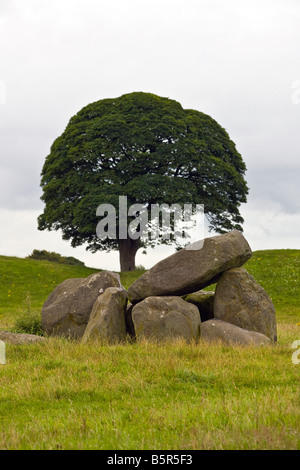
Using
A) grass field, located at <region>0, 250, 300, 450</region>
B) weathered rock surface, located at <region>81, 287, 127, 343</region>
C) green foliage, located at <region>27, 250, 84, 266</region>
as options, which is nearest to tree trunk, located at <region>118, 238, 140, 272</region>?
green foliage, located at <region>27, 250, 84, 266</region>

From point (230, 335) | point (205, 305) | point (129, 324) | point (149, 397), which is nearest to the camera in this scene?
point (149, 397)

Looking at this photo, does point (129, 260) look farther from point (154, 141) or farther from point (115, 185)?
point (154, 141)

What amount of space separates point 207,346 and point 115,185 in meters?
25.2

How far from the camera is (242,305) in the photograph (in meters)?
14.9

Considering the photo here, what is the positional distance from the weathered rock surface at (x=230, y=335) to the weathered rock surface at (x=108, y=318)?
2.65 metres

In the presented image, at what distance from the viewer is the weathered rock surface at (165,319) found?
45.6 ft

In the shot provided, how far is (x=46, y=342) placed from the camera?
13828 mm

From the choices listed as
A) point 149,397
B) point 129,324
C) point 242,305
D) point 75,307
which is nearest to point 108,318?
point 129,324

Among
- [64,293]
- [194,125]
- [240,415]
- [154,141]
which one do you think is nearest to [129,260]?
[154,141]

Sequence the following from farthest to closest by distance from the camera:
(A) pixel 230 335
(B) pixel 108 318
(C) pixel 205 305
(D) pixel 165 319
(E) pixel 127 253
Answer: (E) pixel 127 253 < (C) pixel 205 305 < (B) pixel 108 318 < (D) pixel 165 319 < (A) pixel 230 335

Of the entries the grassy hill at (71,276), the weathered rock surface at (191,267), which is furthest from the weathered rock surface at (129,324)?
the grassy hill at (71,276)

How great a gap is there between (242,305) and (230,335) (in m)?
1.56

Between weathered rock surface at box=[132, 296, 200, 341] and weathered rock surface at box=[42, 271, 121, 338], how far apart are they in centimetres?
255

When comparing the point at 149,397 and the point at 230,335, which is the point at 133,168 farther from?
the point at 149,397
